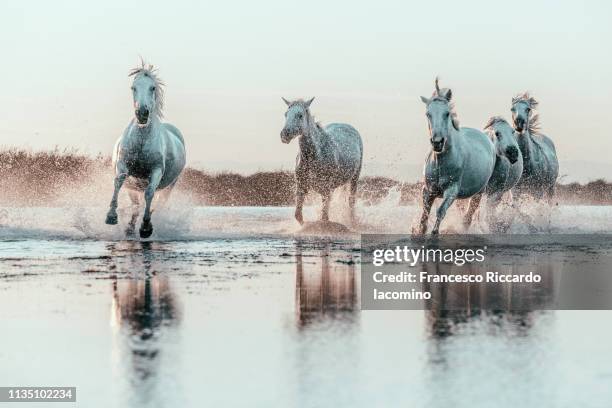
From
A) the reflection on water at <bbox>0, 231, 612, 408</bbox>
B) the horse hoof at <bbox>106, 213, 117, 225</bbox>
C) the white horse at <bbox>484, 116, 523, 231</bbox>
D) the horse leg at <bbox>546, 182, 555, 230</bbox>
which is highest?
the white horse at <bbox>484, 116, 523, 231</bbox>

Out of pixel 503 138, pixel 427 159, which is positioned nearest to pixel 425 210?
pixel 427 159

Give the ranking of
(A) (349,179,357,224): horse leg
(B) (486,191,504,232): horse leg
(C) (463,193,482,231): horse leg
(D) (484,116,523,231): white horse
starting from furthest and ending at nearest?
(A) (349,179,357,224): horse leg
(B) (486,191,504,232): horse leg
(C) (463,193,482,231): horse leg
(D) (484,116,523,231): white horse

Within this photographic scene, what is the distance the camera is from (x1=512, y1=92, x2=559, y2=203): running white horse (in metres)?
19.6

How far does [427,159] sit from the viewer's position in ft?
51.9

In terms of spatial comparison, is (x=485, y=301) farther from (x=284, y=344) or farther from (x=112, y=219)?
(x=112, y=219)

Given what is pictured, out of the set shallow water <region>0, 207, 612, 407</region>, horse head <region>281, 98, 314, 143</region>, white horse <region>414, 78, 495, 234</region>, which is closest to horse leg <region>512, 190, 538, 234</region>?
white horse <region>414, 78, 495, 234</region>

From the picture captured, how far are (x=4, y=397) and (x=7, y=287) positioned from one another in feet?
15.6

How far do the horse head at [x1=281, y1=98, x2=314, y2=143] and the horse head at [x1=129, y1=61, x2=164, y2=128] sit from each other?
2608 millimetres

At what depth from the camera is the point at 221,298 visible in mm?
8898

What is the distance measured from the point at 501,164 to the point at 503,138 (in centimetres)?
59

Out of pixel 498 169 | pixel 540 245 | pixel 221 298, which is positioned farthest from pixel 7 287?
pixel 498 169

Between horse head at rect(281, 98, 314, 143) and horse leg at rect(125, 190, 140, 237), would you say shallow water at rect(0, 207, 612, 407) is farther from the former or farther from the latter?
horse head at rect(281, 98, 314, 143)

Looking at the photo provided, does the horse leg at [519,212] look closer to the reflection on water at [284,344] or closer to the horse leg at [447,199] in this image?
the horse leg at [447,199]

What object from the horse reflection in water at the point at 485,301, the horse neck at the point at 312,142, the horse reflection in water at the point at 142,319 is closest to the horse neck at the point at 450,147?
the horse neck at the point at 312,142
